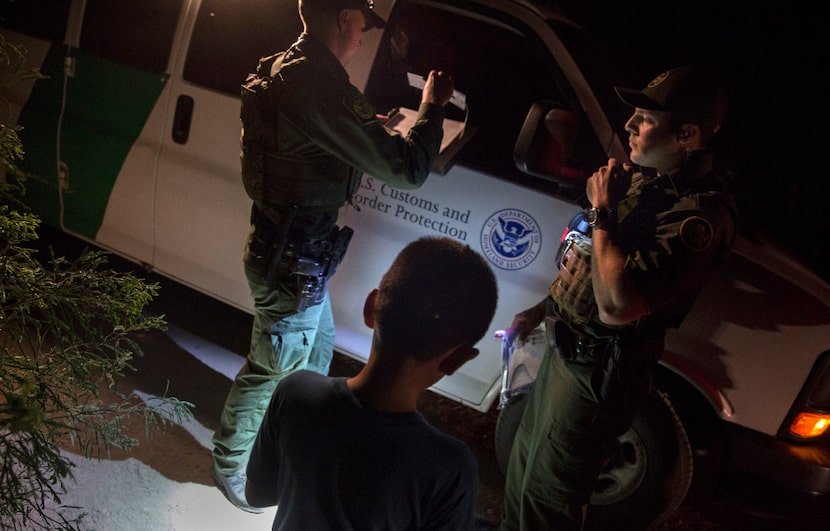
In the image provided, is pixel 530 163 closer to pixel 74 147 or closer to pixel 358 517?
pixel 358 517

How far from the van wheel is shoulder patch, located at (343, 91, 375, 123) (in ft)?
4.33

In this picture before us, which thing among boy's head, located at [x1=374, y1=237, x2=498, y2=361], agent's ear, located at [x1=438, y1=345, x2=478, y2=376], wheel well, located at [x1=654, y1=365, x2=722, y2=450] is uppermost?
boy's head, located at [x1=374, y1=237, x2=498, y2=361]

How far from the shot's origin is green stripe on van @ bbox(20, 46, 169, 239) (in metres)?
2.95

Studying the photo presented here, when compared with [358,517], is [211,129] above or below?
above

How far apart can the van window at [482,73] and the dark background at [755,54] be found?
279 inches

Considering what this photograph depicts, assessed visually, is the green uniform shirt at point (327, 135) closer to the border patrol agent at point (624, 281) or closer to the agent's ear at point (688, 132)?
the border patrol agent at point (624, 281)

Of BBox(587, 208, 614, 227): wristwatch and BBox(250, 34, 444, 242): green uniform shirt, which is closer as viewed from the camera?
BBox(587, 208, 614, 227): wristwatch

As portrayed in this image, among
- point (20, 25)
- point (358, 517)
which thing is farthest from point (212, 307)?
point (358, 517)

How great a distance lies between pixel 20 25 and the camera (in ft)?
10.7

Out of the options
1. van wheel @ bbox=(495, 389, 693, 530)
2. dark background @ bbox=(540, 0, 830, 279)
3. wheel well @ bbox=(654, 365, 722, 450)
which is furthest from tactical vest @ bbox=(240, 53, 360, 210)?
dark background @ bbox=(540, 0, 830, 279)

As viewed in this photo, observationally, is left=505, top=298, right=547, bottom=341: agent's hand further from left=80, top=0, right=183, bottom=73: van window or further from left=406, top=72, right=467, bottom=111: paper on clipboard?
left=80, top=0, right=183, bottom=73: van window

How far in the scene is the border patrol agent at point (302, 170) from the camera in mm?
1855

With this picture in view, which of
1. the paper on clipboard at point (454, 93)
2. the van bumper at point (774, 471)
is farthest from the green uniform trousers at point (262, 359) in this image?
the van bumper at point (774, 471)

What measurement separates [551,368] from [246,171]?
1269 millimetres
